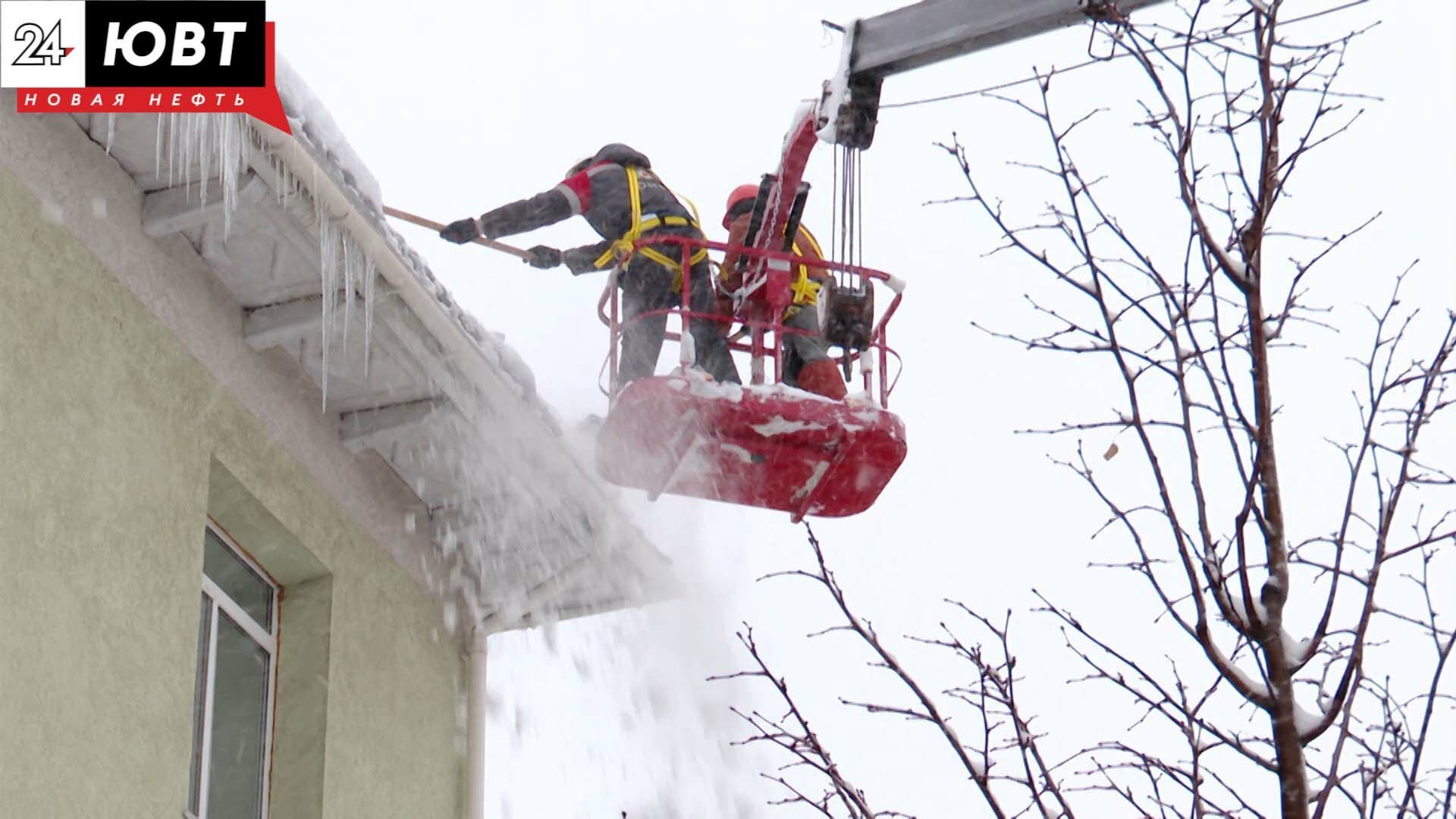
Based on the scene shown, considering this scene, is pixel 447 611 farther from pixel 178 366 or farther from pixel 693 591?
pixel 178 366

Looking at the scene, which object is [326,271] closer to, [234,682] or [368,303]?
[368,303]

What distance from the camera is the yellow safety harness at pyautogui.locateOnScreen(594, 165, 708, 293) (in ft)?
38.4

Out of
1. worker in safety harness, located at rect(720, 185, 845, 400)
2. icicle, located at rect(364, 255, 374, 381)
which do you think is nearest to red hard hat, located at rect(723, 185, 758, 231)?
worker in safety harness, located at rect(720, 185, 845, 400)

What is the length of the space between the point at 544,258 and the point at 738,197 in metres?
1.27

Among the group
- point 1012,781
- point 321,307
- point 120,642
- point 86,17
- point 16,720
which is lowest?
point 1012,781

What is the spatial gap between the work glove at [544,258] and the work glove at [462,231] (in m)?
0.38

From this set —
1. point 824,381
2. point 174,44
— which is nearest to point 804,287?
point 824,381

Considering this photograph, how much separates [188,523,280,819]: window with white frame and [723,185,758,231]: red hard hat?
388 centimetres

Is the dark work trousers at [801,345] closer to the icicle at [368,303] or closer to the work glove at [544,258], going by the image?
the work glove at [544,258]

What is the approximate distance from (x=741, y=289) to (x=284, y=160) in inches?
155

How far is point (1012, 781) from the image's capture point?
20.6 ft

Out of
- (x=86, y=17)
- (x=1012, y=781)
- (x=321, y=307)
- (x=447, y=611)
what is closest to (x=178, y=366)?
(x=321, y=307)

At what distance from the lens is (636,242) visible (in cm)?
1170

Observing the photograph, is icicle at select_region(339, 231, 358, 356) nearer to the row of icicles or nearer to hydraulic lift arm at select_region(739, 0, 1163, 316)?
the row of icicles
